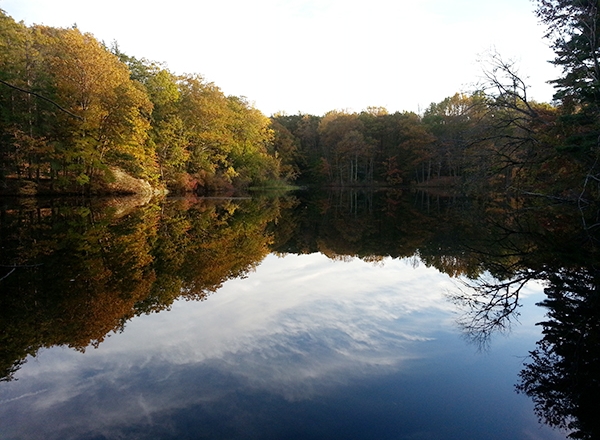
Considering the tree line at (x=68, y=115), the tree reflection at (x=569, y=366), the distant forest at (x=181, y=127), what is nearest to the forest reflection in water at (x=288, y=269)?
the tree reflection at (x=569, y=366)

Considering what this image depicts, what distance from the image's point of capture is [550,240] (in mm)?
10844

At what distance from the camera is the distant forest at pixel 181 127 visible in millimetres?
14999

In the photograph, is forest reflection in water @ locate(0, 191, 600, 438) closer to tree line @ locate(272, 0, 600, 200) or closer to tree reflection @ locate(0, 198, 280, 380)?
tree reflection @ locate(0, 198, 280, 380)

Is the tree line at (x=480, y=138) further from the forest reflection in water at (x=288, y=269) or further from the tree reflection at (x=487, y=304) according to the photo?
the tree reflection at (x=487, y=304)

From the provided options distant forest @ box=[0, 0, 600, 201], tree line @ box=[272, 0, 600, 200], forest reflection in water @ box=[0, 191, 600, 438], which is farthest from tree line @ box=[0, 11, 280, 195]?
tree line @ box=[272, 0, 600, 200]

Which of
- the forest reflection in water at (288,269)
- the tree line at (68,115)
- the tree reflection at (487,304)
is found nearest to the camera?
the forest reflection in water at (288,269)

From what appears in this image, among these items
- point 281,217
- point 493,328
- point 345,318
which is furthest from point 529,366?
point 281,217

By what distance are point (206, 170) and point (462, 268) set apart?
33.4m

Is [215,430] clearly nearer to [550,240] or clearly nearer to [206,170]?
[550,240]

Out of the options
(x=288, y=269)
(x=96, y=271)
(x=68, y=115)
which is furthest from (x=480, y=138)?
(x=68, y=115)

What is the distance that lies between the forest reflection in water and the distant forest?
269 centimetres

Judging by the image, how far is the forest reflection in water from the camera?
4188 mm

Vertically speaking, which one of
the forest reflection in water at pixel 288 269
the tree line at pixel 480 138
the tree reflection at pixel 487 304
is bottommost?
the tree reflection at pixel 487 304

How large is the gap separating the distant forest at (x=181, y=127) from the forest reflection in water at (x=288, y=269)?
8.84 ft
